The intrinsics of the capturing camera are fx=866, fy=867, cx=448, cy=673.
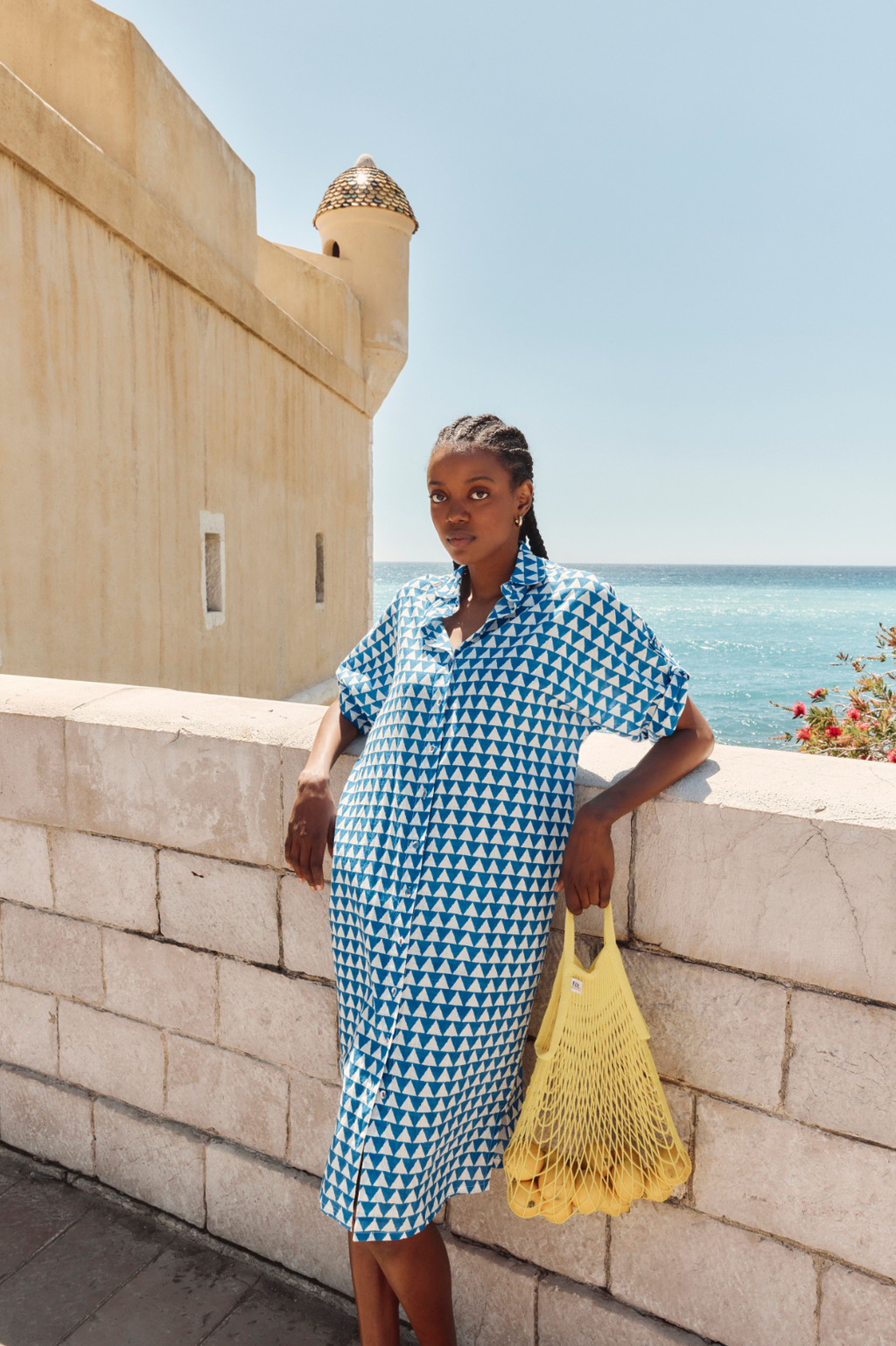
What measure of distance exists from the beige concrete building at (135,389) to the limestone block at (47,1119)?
4.25 m

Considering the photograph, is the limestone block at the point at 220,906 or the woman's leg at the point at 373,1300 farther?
the limestone block at the point at 220,906

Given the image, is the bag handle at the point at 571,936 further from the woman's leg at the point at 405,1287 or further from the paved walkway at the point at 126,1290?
the paved walkway at the point at 126,1290

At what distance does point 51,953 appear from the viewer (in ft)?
8.27

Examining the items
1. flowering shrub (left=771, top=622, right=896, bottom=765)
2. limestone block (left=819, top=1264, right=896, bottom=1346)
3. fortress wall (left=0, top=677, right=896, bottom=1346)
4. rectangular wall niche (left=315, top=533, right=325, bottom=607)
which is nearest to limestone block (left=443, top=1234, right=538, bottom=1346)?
fortress wall (left=0, top=677, right=896, bottom=1346)

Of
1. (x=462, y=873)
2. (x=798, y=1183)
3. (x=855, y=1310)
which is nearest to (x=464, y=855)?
(x=462, y=873)

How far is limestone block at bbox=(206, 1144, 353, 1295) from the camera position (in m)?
2.19

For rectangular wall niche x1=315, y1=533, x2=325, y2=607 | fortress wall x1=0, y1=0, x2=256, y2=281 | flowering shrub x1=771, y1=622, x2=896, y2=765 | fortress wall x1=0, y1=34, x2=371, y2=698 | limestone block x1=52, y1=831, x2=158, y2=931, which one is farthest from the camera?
rectangular wall niche x1=315, y1=533, x2=325, y2=607

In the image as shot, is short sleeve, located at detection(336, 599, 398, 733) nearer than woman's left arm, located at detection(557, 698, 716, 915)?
No

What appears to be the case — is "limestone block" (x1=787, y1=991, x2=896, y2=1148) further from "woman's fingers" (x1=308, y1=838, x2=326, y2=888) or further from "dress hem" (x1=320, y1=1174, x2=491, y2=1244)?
"woman's fingers" (x1=308, y1=838, x2=326, y2=888)

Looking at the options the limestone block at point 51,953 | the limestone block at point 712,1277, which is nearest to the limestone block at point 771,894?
the limestone block at point 712,1277

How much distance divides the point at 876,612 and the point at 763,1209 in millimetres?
91934

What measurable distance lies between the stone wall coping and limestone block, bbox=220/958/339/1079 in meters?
0.62

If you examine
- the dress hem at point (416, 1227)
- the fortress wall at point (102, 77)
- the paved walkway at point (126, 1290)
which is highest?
the fortress wall at point (102, 77)

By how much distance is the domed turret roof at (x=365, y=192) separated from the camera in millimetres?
14414
